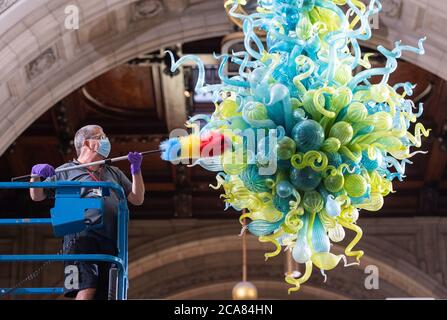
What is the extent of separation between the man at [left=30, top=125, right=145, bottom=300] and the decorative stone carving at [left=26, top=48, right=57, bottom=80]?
12.8 ft

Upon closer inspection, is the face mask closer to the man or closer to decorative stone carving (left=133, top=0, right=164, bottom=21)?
the man

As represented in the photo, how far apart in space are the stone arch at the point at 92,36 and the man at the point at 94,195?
3.49 m

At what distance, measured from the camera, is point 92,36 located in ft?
31.0

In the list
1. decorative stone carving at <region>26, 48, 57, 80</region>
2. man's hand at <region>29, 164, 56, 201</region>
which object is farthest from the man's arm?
decorative stone carving at <region>26, 48, 57, 80</region>

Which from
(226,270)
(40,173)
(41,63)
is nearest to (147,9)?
(41,63)

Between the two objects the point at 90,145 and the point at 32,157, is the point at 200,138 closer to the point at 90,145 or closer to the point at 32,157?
the point at 90,145

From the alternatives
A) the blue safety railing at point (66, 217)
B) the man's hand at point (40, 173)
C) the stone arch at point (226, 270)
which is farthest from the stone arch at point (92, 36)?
the stone arch at point (226, 270)

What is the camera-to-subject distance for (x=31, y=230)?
14.1m

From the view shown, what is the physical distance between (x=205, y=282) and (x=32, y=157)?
3.23 m

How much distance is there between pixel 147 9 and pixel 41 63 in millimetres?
1091

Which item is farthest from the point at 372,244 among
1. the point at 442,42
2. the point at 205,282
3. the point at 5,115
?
the point at 5,115

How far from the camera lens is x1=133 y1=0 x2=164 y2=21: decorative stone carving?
9438 millimetres

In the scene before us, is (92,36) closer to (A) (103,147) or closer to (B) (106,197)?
(A) (103,147)

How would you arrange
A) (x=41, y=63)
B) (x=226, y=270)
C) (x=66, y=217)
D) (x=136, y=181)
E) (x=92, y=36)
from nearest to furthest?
(x=66, y=217), (x=136, y=181), (x=41, y=63), (x=92, y=36), (x=226, y=270)
